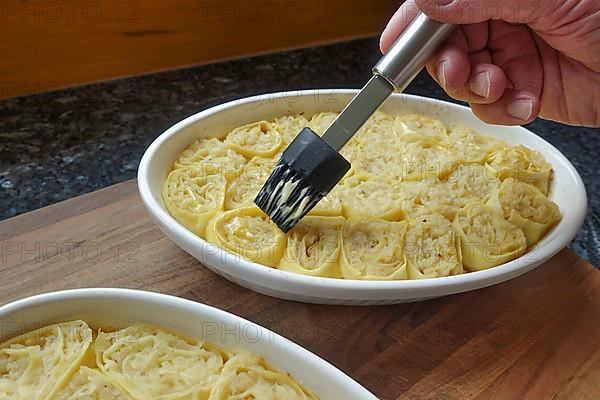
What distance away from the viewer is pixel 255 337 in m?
0.76

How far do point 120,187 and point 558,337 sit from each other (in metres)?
0.82

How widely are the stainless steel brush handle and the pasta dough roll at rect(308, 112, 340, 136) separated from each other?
0.33m

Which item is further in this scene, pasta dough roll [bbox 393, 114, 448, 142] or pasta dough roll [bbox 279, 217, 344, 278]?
pasta dough roll [bbox 393, 114, 448, 142]

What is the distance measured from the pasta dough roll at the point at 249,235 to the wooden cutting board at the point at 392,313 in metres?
0.07

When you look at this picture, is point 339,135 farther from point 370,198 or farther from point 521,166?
point 521,166

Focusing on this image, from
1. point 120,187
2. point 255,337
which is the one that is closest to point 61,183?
point 120,187

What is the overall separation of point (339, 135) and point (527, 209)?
39 cm

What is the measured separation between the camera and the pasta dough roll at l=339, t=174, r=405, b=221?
3.71ft

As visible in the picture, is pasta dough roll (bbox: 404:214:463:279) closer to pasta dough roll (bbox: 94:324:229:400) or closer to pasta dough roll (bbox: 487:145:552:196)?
pasta dough roll (bbox: 487:145:552:196)

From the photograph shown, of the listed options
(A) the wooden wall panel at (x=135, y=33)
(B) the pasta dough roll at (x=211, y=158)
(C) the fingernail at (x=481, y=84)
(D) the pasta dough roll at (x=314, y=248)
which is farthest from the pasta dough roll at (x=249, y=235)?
(A) the wooden wall panel at (x=135, y=33)

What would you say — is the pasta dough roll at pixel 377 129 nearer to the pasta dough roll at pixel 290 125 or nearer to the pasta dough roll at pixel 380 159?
the pasta dough roll at pixel 380 159

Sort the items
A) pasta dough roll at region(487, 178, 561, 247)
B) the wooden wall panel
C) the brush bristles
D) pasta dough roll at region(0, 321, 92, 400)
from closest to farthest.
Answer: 1. pasta dough roll at region(0, 321, 92, 400)
2. the brush bristles
3. pasta dough roll at region(487, 178, 561, 247)
4. the wooden wall panel

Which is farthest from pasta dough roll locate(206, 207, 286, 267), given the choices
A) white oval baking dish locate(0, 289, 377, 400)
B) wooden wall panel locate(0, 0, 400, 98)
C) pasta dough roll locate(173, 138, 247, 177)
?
wooden wall panel locate(0, 0, 400, 98)

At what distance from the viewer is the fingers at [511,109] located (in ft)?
3.90
